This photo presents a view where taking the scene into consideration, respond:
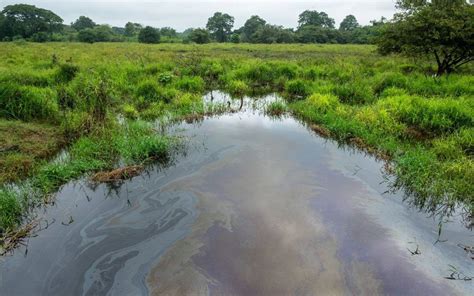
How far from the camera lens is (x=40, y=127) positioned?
8422mm

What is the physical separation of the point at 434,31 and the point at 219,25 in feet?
198

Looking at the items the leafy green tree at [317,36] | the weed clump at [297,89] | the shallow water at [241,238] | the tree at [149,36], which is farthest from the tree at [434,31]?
the tree at [149,36]

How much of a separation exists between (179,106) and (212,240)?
6.96m

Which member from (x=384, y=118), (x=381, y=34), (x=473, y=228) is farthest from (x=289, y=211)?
(x=381, y=34)

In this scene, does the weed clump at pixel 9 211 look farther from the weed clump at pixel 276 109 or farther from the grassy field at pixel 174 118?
the weed clump at pixel 276 109

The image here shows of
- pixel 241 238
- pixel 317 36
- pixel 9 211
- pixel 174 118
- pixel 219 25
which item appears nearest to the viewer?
pixel 241 238

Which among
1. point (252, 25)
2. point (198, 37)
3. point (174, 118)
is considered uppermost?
point (252, 25)

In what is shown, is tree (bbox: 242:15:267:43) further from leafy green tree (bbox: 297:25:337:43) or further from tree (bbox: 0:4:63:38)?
tree (bbox: 0:4:63:38)

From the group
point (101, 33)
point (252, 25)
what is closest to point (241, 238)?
point (101, 33)

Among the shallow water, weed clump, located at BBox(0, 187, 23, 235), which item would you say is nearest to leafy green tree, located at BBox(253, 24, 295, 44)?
the shallow water

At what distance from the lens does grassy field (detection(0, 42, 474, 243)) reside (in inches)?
240

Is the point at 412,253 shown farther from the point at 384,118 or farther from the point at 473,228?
the point at 384,118

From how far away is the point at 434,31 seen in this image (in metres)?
12.9

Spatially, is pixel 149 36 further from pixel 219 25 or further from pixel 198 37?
pixel 219 25
